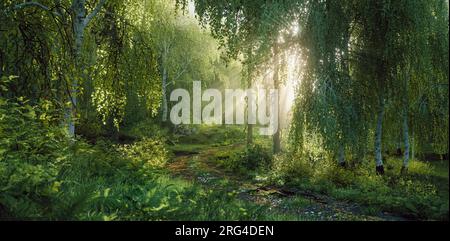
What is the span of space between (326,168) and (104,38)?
7.53 meters

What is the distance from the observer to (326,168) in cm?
1145

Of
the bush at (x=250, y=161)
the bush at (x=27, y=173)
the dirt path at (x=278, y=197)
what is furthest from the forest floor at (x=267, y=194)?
the bush at (x=27, y=173)

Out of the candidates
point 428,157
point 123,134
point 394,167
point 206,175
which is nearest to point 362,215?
point 206,175

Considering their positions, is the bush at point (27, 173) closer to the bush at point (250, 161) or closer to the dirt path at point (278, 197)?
the dirt path at point (278, 197)

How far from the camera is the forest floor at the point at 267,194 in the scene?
7457mm

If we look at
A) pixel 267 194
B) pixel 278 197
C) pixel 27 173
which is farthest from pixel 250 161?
pixel 27 173

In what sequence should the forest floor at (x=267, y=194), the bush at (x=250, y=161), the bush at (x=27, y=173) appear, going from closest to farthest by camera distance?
1. the bush at (x=27, y=173)
2. the forest floor at (x=267, y=194)
3. the bush at (x=250, y=161)

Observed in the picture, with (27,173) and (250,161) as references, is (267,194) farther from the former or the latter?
(27,173)

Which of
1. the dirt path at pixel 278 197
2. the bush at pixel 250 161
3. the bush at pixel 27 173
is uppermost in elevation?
the bush at pixel 27 173

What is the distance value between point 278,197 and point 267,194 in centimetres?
40

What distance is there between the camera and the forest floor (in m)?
7.46

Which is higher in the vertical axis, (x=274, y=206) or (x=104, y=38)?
(x=104, y=38)

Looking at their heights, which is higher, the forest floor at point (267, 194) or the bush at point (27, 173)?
the bush at point (27, 173)
